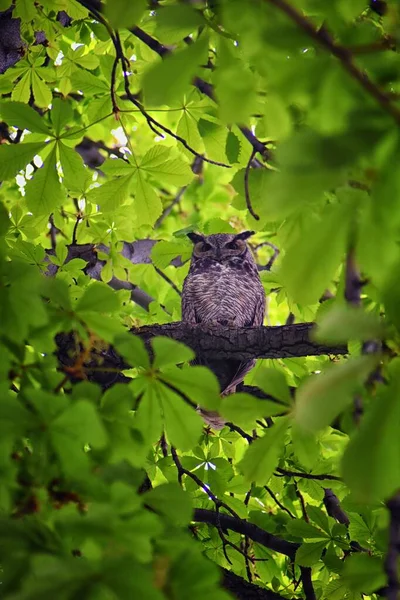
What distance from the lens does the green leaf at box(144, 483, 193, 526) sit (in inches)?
40.8

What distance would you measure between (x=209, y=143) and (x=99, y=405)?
1.10m

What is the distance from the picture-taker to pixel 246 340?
216cm

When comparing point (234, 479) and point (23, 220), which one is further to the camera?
point (23, 220)

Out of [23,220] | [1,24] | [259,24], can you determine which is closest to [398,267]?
[259,24]

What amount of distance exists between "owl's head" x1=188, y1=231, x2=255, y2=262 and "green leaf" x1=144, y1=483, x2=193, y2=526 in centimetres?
241

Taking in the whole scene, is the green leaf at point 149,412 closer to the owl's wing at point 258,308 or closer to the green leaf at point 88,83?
the green leaf at point 88,83

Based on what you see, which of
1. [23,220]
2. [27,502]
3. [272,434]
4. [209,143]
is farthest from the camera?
[23,220]

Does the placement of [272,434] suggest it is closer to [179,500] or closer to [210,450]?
[179,500]

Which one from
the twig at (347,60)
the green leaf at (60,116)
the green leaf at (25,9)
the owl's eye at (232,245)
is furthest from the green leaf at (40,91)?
the twig at (347,60)

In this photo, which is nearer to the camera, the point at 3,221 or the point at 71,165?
the point at 3,221

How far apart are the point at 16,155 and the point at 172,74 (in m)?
0.89

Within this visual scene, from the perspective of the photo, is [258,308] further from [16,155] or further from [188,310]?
[16,155]

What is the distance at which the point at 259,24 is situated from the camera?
73 cm

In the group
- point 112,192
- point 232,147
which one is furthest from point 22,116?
point 232,147
